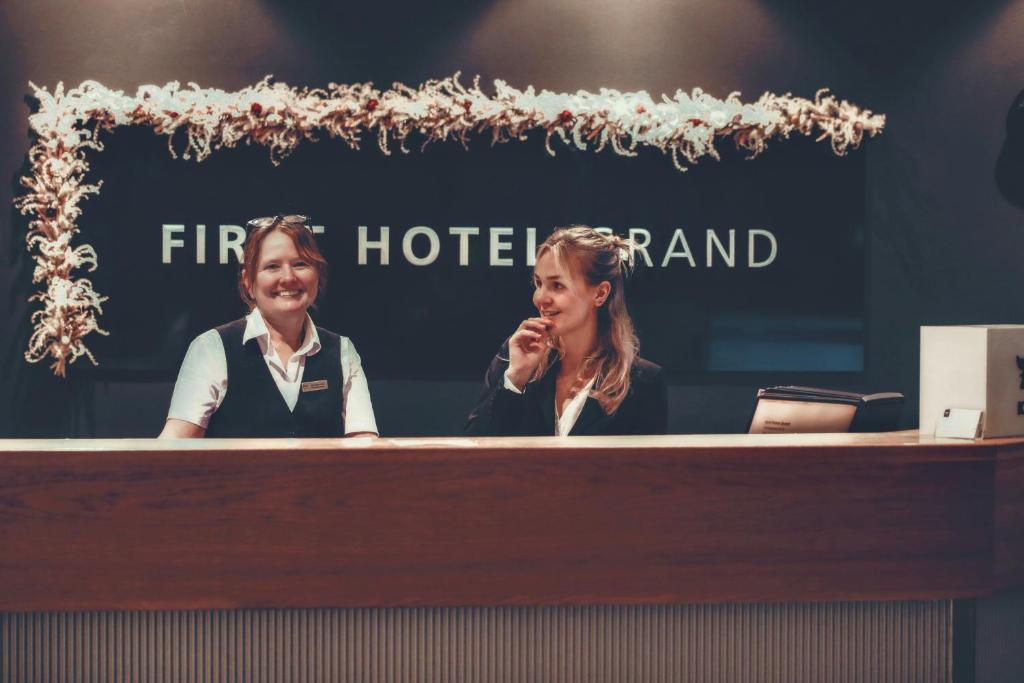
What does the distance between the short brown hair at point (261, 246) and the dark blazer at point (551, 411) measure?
955 millimetres

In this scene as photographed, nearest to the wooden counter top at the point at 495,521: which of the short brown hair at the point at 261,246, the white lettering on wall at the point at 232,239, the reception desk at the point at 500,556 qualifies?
the reception desk at the point at 500,556

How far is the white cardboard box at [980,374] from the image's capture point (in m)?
1.74

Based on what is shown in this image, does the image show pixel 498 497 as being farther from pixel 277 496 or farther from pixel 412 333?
pixel 412 333

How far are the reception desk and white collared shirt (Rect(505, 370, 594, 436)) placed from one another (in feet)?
3.23

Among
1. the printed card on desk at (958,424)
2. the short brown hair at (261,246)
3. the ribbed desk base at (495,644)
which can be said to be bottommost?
the ribbed desk base at (495,644)

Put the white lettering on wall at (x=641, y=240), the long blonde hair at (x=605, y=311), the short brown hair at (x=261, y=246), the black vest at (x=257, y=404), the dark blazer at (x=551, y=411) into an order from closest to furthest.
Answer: the dark blazer at (x=551, y=411)
the long blonde hair at (x=605, y=311)
the black vest at (x=257, y=404)
the short brown hair at (x=261, y=246)
the white lettering on wall at (x=641, y=240)

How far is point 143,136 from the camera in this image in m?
3.36

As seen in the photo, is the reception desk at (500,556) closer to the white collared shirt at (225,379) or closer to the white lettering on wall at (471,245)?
the white collared shirt at (225,379)

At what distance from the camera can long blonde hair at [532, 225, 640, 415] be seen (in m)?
2.82

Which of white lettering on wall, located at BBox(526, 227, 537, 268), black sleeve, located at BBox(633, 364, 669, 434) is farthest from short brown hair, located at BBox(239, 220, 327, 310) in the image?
black sleeve, located at BBox(633, 364, 669, 434)

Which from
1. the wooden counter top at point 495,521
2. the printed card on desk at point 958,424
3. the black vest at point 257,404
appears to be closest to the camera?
the wooden counter top at point 495,521

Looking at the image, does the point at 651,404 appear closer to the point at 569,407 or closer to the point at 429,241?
the point at 569,407

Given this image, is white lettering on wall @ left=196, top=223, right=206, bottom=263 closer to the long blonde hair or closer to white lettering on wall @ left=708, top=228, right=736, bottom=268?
the long blonde hair

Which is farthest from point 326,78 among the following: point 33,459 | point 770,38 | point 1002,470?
point 1002,470
